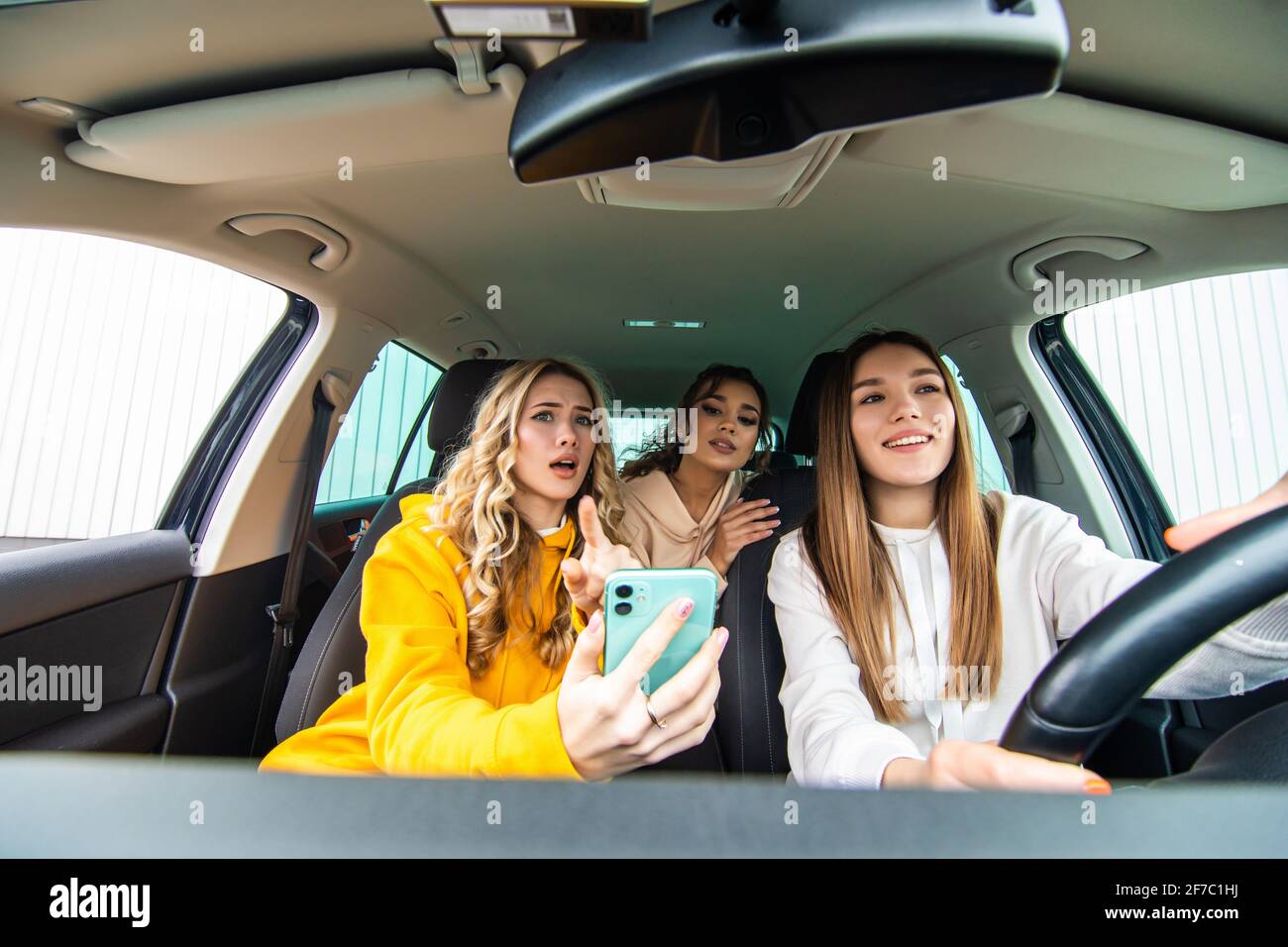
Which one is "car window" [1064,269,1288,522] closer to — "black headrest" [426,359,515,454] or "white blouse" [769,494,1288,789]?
"white blouse" [769,494,1288,789]

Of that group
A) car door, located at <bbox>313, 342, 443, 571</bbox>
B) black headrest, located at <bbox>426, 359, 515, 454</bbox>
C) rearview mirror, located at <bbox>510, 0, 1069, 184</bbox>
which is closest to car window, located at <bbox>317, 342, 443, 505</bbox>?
car door, located at <bbox>313, 342, 443, 571</bbox>

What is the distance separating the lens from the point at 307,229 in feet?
5.60

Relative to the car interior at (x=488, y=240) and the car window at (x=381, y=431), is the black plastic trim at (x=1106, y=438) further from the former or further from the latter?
the car window at (x=381, y=431)

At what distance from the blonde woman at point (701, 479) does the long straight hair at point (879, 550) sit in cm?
40

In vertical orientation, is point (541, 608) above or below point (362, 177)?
below

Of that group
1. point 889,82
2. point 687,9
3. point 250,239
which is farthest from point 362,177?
point 889,82

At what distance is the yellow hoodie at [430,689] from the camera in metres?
0.79

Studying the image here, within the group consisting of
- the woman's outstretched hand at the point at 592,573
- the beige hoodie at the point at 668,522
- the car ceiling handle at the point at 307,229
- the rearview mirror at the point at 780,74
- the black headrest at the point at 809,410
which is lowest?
the woman's outstretched hand at the point at 592,573

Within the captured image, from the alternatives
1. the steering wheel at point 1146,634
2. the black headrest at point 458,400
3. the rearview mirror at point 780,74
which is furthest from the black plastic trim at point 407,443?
the steering wheel at point 1146,634

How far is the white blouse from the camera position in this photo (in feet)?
3.63

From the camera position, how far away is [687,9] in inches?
18.0

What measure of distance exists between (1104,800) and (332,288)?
7.25 ft

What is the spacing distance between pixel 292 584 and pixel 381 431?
3.24 feet
